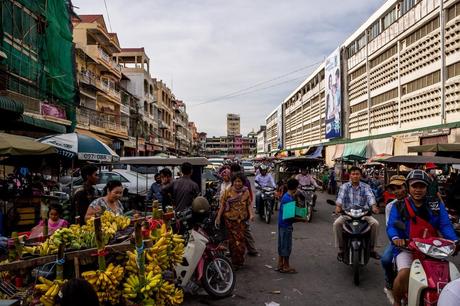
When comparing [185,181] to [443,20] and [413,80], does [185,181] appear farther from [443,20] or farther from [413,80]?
[413,80]

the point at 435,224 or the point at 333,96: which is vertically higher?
the point at 333,96

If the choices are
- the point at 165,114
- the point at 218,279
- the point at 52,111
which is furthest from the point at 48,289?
the point at 165,114

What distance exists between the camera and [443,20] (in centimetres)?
2155

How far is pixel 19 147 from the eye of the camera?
763 cm

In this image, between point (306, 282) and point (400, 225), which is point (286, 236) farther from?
point (400, 225)

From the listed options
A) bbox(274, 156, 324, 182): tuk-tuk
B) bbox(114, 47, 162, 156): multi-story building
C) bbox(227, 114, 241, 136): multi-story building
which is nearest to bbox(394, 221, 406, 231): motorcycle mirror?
bbox(274, 156, 324, 182): tuk-tuk

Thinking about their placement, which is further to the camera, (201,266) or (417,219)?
(201,266)

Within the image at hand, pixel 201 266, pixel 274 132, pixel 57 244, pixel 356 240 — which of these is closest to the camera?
pixel 57 244

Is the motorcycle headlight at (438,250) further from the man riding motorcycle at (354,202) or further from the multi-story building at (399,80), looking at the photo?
the multi-story building at (399,80)

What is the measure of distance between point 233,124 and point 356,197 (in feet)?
630

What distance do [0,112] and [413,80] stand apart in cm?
2335

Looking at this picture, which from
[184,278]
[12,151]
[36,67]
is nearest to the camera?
[184,278]

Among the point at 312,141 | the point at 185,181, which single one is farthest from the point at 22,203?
the point at 312,141

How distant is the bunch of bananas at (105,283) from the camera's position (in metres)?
3.42
